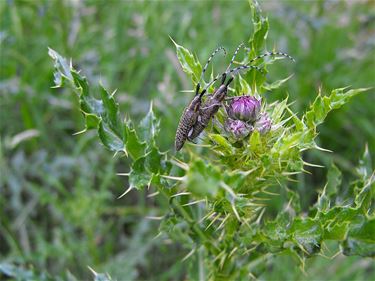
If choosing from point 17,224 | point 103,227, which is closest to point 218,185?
point 103,227

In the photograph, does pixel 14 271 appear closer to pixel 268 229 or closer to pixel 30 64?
pixel 268 229

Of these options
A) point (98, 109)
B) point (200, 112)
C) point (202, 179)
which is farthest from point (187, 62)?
point (202, 179)

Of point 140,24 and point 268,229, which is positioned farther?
point 140,24

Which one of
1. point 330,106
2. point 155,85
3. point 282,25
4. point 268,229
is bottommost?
point 155,85

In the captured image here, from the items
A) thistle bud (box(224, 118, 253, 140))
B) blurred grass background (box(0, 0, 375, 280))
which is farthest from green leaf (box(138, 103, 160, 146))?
blurred grass background (box(0, 0, 375, 280))

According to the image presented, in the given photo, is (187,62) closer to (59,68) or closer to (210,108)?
(210,108)

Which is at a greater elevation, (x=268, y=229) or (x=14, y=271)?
(x=268, y=229)

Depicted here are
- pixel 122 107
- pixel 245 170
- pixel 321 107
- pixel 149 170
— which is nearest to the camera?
pixel 321 107

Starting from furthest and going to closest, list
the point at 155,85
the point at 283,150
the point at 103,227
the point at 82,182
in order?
the point at 155,85
the point at 103,227
the point at 82,182
the point at 283,150
